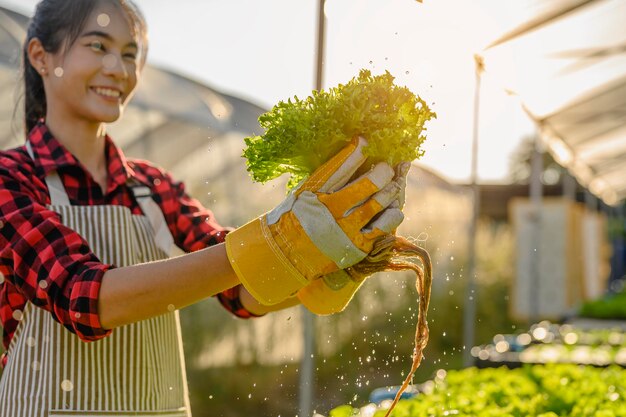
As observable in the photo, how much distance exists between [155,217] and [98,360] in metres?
0.37

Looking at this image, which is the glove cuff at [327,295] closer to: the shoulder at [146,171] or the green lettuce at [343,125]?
the green lettuce at [343,125]

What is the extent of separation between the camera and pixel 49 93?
1.91 m

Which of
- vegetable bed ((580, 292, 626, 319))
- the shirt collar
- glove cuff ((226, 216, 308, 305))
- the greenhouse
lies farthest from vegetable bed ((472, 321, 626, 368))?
vegetable bed ((580, 292, 626, 319))

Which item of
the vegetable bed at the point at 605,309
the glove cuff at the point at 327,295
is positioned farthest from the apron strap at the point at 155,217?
the vegetable bed at the point at 605,309

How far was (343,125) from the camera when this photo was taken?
1464 mm

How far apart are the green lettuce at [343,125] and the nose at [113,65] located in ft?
1.48

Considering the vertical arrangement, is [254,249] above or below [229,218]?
below

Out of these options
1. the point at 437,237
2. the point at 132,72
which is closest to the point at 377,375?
the point at 437,237

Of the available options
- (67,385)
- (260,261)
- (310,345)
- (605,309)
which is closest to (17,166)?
(67,385)

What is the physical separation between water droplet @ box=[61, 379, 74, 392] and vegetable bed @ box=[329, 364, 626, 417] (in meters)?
0.64

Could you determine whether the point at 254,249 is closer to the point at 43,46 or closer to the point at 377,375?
the point at 43,46

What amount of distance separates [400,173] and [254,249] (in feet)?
0.96

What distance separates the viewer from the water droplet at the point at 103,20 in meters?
1.83

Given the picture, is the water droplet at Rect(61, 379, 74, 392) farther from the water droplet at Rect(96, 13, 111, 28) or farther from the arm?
the water droplet at Rect(96, 13, 111, 28)
